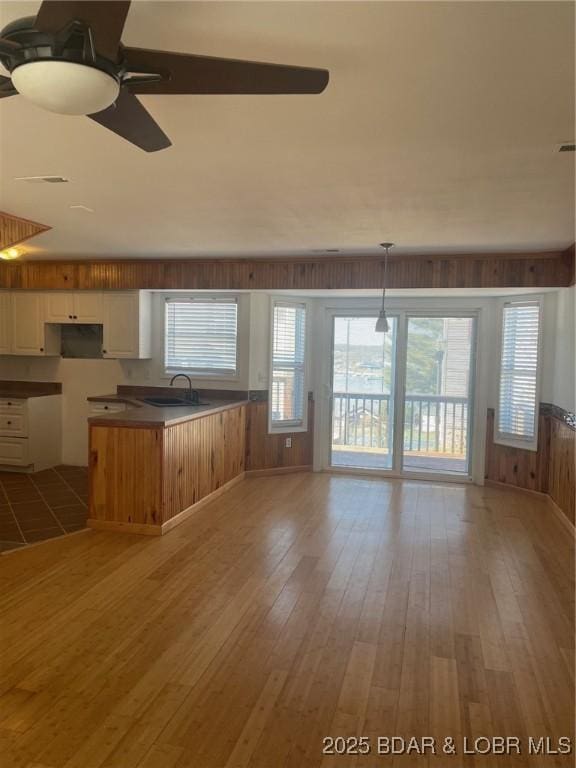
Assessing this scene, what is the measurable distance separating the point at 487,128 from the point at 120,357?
491cm

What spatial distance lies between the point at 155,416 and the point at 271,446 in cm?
216

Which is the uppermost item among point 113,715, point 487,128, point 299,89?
point 487,128

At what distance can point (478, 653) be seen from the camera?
266 cm

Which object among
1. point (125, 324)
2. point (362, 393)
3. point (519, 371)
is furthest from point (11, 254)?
point (519, 371)

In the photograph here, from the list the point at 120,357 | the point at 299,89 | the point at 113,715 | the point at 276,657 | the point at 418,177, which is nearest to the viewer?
the point at 299,89

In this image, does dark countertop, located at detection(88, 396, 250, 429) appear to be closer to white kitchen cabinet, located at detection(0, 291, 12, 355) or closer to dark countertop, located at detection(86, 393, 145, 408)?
dark countertop, located at detection(86, 393, 145, 408)

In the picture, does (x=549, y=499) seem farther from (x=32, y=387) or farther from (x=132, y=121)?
(x=32, y=387)

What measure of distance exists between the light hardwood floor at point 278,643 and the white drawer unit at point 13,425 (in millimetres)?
2540

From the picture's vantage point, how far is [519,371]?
5652 mm

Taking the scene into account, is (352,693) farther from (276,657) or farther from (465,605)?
(465,605)

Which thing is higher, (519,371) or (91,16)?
(91,16)

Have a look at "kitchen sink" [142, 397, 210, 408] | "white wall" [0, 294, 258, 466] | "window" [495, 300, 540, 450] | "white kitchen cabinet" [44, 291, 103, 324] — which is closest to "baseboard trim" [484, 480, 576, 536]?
"window" [495, 300, 540, 450]

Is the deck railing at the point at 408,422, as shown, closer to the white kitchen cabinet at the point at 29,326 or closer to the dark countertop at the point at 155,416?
the dark countertop at the point at 155,416

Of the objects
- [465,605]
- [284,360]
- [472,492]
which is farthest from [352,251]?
[465,605]
